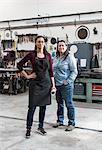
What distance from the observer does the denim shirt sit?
361 centimetres

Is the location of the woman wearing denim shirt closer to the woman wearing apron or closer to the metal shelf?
the woman wearing apron

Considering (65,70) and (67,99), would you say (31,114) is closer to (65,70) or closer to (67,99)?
(67,99)

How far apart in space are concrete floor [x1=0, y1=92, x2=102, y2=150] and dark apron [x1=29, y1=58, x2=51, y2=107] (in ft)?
1.57

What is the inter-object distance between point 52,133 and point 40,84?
740 mm

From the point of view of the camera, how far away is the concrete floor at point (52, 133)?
Result: 3.14m

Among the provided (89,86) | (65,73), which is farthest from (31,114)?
(89,86)

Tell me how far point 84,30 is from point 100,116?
3.07 meters

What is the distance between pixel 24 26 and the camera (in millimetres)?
7785

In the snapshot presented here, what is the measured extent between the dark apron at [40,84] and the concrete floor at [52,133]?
0.48 meters

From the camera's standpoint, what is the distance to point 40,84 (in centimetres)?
333

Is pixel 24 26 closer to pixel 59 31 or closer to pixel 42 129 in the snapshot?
pixel 59 31

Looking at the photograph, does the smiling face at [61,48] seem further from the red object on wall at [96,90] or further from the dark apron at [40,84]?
the red object on wall at [96,90]

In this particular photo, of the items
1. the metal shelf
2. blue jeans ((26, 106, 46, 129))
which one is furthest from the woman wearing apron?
the metal shelf

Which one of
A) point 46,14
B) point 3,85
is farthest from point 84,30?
point 3,85
